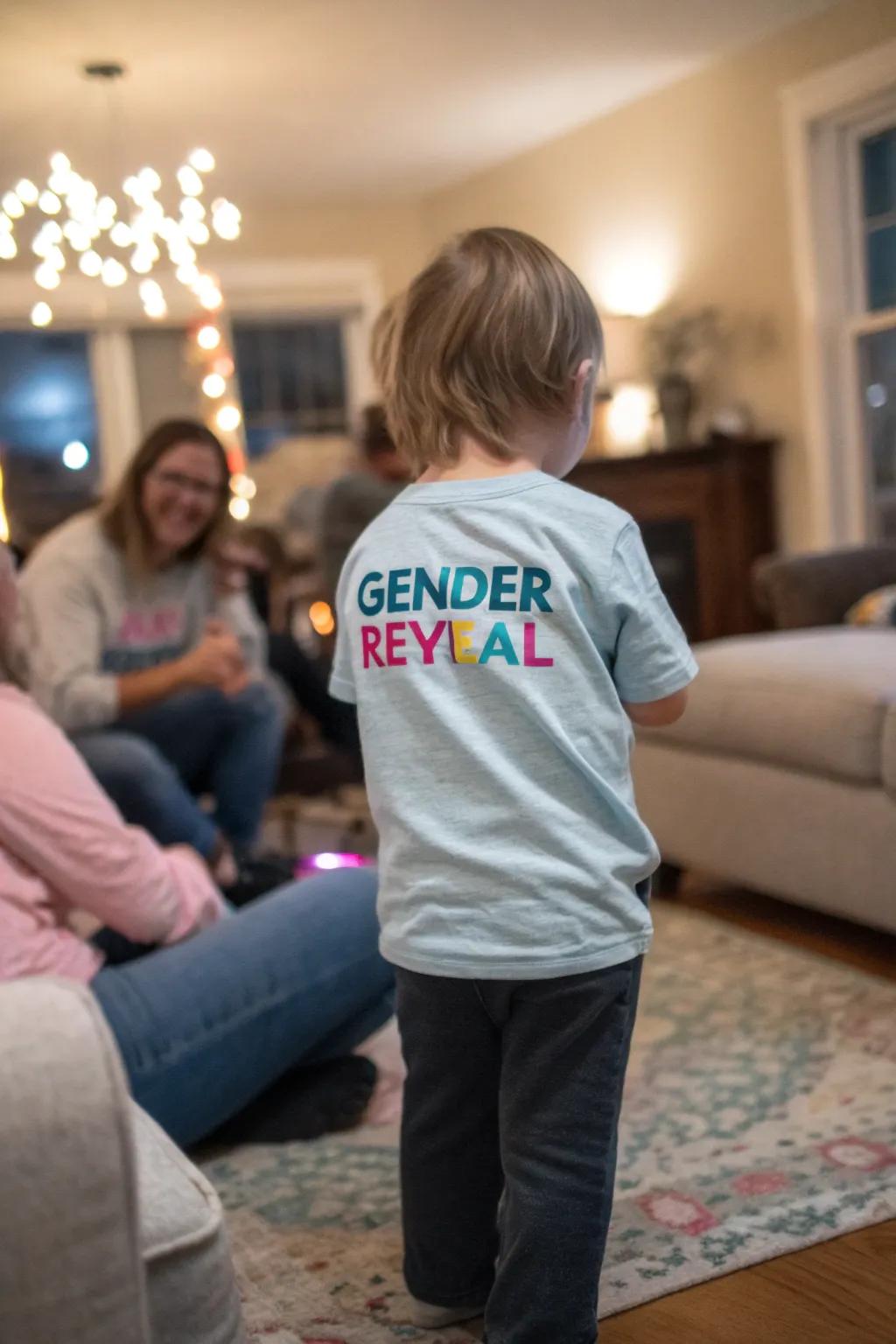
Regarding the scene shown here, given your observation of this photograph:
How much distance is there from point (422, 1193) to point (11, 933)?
51cm

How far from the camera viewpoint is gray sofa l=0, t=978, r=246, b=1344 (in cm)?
77

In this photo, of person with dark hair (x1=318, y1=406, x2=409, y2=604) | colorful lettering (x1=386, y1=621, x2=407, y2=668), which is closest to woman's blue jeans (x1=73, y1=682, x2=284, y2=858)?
person with dark hair (x1=318, y1=406, x2=409, y2=604)

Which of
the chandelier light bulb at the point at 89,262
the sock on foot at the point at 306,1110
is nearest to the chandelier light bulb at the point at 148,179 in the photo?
the chandelier light bulb at the point at 89,262

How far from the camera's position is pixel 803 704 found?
8.25ft

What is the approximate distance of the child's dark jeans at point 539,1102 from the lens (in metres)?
1.19

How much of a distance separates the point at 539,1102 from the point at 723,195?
4926 millimetres

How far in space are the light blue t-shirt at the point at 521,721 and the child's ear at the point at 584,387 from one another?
0.29ft

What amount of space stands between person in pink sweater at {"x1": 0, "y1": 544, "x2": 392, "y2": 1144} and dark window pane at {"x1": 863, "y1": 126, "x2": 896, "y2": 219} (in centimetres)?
397

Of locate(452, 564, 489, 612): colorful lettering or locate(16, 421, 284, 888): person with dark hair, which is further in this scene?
locate(16, 421, 284, 888): person with dark hair

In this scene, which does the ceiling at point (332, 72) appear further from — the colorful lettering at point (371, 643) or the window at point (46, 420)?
the colorful lettering at point (371, 643)

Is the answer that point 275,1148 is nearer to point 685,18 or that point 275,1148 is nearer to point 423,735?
point 423,735

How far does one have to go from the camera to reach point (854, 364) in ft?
16.8

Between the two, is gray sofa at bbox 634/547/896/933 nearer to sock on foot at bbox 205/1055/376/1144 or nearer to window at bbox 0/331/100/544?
sock on foot at bbox 205/1055/376/1144

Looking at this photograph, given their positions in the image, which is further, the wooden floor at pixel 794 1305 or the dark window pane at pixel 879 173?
the dark window pane at pixel 879 173
